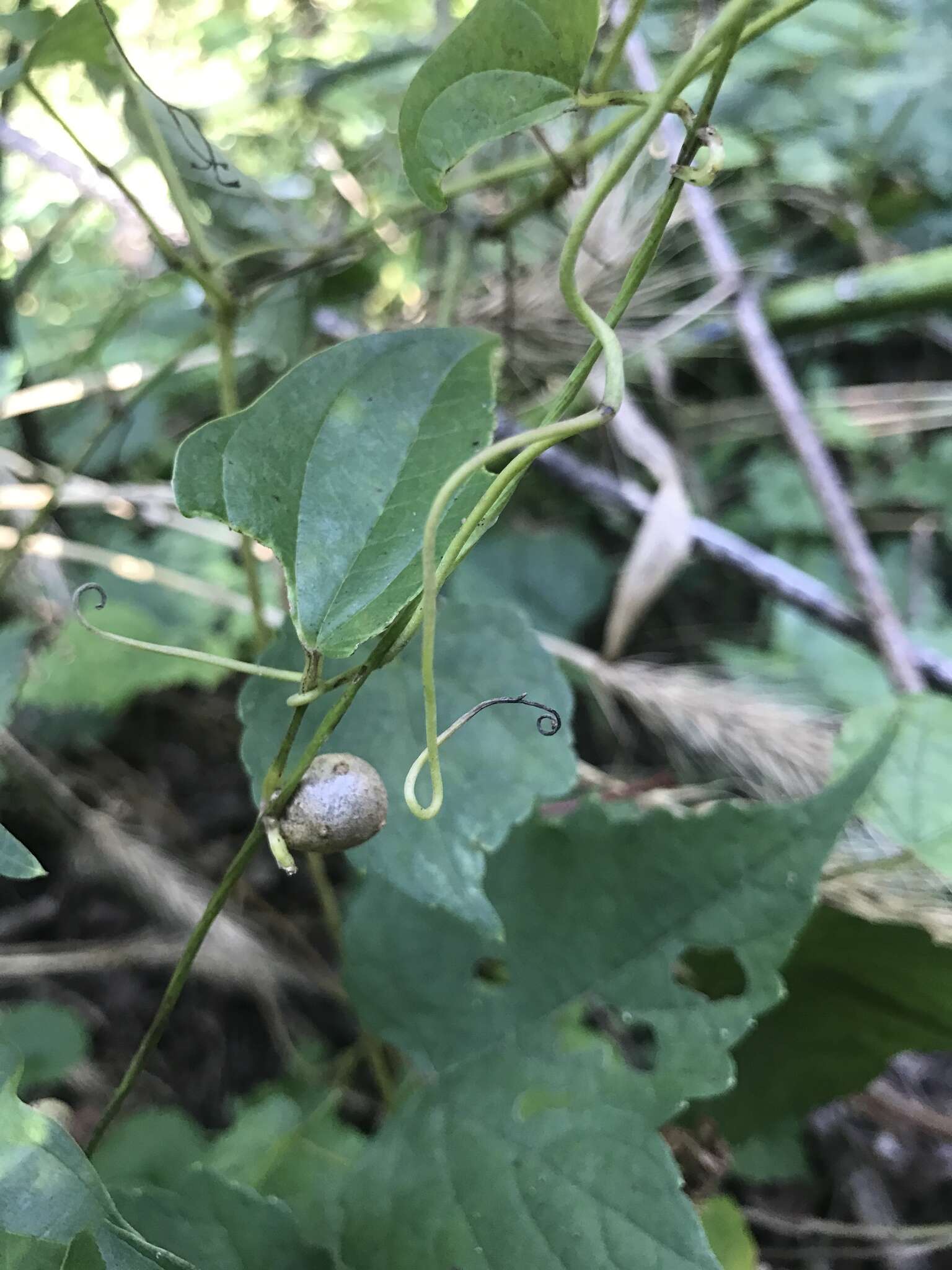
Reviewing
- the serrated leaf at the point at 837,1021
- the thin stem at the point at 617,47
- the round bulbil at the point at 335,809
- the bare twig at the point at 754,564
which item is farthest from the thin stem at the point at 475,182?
the serrated leaf at the point at 837,1021

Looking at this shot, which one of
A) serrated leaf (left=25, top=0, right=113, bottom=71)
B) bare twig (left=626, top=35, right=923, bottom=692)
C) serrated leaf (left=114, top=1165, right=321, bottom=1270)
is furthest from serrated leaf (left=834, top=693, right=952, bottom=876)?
serrated leaf (left=25, top=0, right=113, bottom=71)

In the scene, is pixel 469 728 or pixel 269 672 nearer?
pixel 269 672

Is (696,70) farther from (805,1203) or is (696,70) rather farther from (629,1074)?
(805,1203)

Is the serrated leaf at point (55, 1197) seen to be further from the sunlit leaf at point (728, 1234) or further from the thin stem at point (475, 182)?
the thin stem at point (475, 182)

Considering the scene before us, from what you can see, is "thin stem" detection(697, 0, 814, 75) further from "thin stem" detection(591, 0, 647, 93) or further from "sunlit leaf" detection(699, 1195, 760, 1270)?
"sunlit leaf" detection(699, 1195, 760, 1270)

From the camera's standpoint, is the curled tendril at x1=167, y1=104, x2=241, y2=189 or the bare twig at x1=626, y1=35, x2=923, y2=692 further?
the bare twig at x1=626, y1=35, x2=923, y2=692

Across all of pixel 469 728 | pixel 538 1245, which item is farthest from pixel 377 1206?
pixel 469 728
